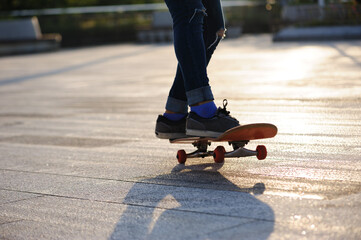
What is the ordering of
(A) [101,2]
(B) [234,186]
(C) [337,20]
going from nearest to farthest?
(B) [234,186], (C) [337,20], (A) [101,2]

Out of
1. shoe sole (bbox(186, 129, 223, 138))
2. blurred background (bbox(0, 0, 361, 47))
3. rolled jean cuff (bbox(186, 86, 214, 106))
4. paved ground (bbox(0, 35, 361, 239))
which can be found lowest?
blurred background (bbox(0, 0, 361, 47))

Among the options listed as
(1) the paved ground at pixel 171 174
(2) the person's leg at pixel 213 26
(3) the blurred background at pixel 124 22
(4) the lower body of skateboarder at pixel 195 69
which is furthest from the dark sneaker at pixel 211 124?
(3) the blurred background at pixel 124 22

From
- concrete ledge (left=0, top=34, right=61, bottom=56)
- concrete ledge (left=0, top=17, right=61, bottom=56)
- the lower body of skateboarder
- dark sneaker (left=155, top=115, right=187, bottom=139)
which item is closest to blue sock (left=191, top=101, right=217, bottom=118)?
the lower body of skateboarder

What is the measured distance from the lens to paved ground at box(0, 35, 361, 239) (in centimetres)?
265

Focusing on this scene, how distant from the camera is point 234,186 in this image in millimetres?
3227

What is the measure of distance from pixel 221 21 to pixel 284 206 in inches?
58.5

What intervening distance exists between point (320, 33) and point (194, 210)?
1666 cm

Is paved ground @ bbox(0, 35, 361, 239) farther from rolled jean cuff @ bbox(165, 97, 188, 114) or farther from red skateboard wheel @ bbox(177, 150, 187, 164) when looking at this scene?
rolled jean cuff @ bbox(165, 97, 188, 114)

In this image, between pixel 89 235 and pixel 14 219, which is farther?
pixel 14 219

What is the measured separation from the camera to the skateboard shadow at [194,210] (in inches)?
100

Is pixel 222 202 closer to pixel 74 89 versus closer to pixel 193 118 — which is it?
pixel 193 118

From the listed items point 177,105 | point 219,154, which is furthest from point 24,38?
point 219,154

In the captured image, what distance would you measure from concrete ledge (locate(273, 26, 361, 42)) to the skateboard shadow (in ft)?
51.4

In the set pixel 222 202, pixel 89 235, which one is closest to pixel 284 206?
pixel 222 202
